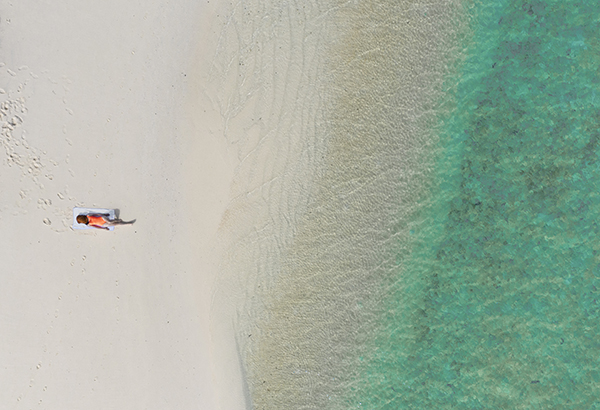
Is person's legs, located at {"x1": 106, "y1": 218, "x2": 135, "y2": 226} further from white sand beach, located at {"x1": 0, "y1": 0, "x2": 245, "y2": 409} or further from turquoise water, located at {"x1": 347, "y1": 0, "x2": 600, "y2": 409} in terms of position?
turquoise water, located at {"x1": 347, "y1": 0, "x2": 600, "y2": 409}

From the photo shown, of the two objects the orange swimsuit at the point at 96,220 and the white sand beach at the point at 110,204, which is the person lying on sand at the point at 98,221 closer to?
the orange swimsuit at the point at 96,220

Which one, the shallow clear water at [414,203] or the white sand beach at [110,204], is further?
the white sand beach at [110,204]

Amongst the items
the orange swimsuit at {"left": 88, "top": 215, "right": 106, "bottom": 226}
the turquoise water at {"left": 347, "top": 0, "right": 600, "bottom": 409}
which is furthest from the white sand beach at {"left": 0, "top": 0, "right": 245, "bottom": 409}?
the turquoise water at {"left": 347, "top": 0, "right": 600, "bottom": 409}

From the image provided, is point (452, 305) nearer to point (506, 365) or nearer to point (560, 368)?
point (506, 365)

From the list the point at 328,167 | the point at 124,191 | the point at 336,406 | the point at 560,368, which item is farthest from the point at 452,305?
the point at 124,191

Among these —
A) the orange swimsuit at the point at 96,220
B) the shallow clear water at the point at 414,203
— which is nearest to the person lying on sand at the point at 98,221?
the orange swimsuit at the point at 96,220
